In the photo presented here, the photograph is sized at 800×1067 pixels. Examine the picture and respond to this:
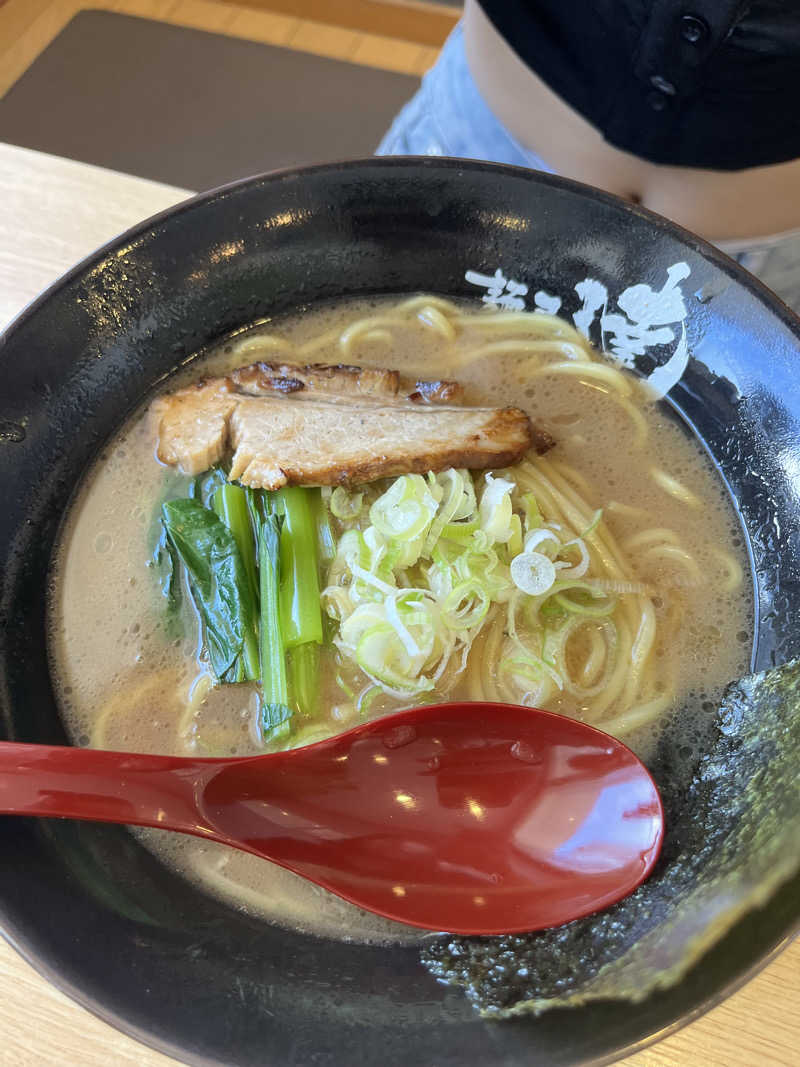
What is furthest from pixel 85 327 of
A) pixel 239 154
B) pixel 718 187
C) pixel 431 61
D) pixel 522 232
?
pixel 431 61

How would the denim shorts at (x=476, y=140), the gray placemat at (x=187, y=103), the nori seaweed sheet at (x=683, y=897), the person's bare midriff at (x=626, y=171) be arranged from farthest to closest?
the gray placemat at (x=187, y=103)
the denim shorts at (x=476, y=140)
the person's bare midriff at (x=626, y=171)
the nori seaweed sheet at (x=683, y=897)

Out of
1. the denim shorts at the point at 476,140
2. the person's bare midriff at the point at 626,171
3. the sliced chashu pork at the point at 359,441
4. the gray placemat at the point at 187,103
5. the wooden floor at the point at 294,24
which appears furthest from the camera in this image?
the wooden floor at the point at 294,24

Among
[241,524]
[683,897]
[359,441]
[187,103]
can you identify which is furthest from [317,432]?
[187,103]

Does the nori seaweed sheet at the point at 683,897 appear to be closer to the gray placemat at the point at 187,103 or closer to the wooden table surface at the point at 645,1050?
the wooden table surface at the point at 645,1050

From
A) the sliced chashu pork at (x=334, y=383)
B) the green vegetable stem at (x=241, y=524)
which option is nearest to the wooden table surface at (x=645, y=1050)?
the green vegetable stem at (x=241, y=524)

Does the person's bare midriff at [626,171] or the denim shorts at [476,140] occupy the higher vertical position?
the person's bare midriff at [626,171]

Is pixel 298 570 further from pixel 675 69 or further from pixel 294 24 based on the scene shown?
pixel 294 24
